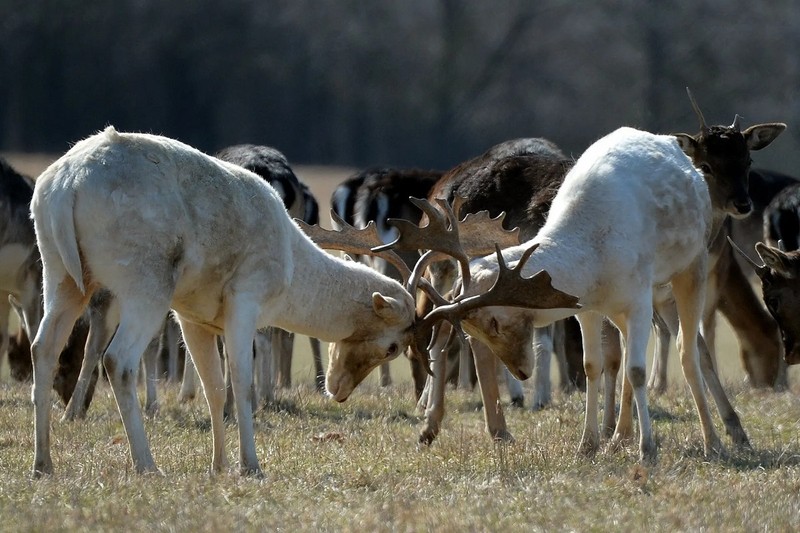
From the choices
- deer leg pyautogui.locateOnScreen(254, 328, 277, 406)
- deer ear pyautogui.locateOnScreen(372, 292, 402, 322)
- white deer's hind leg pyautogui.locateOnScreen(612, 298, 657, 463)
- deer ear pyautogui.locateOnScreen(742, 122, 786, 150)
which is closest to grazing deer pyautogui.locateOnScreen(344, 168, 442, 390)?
deer leg pyautogui.locateOnScreen(254, 328, 277, 406)

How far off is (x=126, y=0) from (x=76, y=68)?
4.34 meters

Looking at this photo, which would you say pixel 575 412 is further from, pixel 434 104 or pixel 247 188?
pixel 434 104

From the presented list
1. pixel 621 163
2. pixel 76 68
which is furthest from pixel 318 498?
pixel 76 68

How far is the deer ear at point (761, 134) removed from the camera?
447 inches

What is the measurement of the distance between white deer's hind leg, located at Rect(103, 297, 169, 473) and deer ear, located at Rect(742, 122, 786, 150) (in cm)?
554

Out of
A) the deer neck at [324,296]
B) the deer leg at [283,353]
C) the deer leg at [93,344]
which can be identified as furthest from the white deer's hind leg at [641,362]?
the deer leg at [283,353]

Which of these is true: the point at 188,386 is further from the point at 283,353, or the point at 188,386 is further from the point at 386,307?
the point at 386,307

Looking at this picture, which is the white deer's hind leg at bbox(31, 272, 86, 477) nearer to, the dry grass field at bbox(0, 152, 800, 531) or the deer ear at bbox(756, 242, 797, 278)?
the dry grass field at bbox(0, 152, 800, 531)

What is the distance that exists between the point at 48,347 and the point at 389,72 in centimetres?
3856

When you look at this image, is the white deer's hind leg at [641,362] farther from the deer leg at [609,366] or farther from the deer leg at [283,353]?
the deer leg at [283,353]

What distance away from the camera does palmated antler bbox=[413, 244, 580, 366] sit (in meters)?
7.92

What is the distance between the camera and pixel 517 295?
800 cm

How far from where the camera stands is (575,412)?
11453mm

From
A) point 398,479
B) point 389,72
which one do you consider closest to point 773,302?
point 398,479
